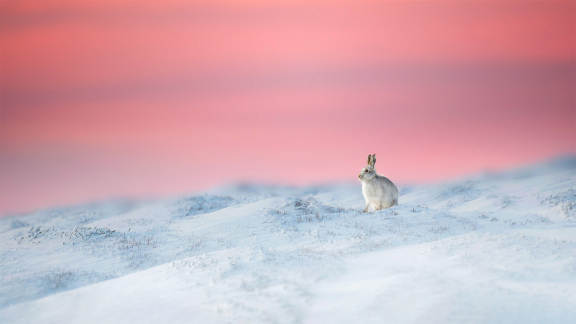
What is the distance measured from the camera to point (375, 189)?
62.6ft

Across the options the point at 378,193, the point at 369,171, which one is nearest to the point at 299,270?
the point at 378,193

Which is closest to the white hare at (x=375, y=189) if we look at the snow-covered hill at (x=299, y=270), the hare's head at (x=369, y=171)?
the hare's head at (x=369, y=171)

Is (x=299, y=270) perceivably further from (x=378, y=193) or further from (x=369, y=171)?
(x=369, y=171)

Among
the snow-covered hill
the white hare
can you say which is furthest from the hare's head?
the snow-covered hill

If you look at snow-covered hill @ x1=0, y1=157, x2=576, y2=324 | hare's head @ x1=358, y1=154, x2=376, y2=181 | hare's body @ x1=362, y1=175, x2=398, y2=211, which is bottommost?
snow-covered hill @ x1=0, y1=157, x2=576, y2=324

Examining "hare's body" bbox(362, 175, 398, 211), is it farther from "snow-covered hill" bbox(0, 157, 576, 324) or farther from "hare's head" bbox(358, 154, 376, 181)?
"snow-covered hill" bbox(0, 157, 576, 324)

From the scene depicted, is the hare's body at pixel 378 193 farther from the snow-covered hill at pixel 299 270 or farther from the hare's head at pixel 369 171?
the snow-covered hill at pixel 299 270

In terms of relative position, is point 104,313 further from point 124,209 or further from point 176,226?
point 124,209

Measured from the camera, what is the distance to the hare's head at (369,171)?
1914 centimetres

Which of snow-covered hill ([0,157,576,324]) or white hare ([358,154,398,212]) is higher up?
white hare ([358,154,398,212])

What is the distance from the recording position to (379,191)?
1908cm

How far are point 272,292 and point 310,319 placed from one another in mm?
1257

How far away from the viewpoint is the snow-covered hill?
30.7ft

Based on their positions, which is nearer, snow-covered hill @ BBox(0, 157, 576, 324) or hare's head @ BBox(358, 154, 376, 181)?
snow-covered hill @ BBox(0, 157, 576, 324)
